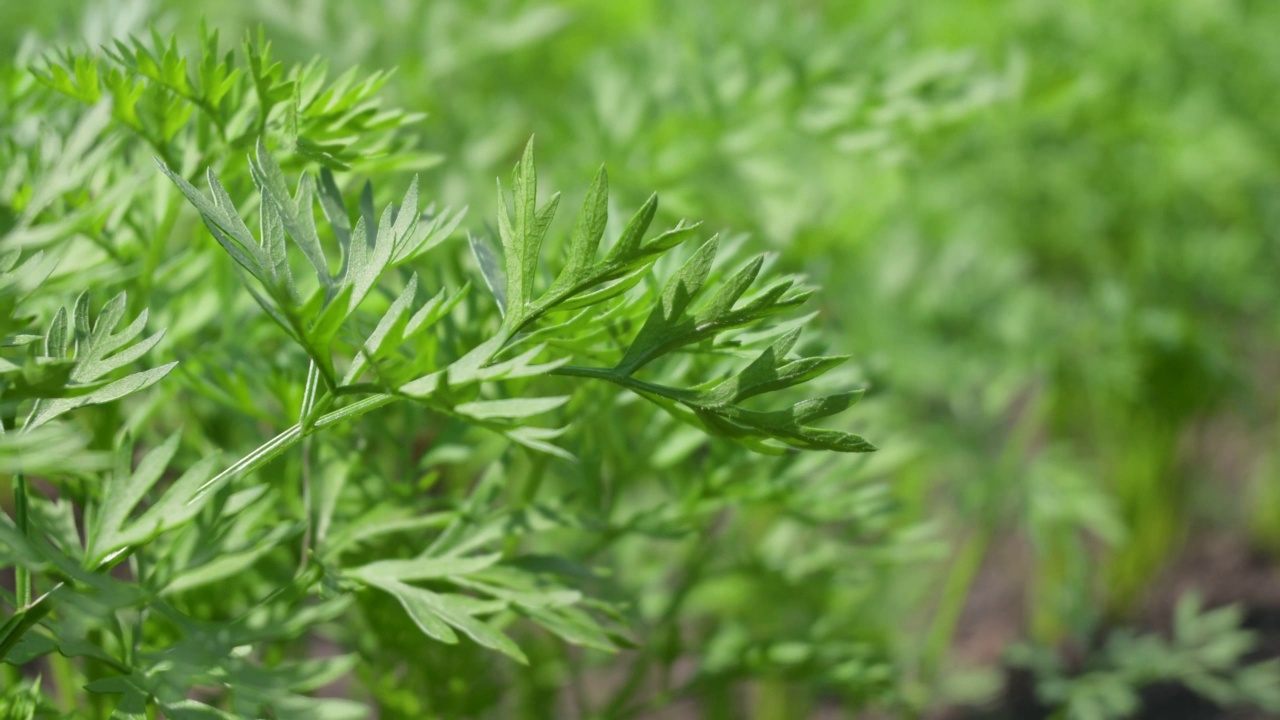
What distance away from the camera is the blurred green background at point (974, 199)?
3.24ft

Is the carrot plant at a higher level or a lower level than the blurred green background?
lower

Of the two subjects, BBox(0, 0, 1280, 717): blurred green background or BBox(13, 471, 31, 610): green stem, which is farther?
BBox(0, 0, 1280, 717): blurred green background

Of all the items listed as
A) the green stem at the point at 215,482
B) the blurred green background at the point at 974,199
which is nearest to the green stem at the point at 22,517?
the green stem at the point at 215,482

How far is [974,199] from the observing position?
171cm

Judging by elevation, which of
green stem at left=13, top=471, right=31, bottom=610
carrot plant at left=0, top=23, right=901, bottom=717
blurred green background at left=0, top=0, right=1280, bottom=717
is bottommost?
green stem at left=13, top=471, right=31, bottom=610

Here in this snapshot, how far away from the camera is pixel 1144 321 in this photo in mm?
1619

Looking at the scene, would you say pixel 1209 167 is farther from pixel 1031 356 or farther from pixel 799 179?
pixel 799 179

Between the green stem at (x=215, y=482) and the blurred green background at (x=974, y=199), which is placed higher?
the blurred green background at (x=974, y=199)

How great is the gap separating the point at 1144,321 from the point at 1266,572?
0.63 meters

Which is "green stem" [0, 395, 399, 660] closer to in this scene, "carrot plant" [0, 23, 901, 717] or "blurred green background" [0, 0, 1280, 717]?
"carrot plant" [0, 23, 901, 717]

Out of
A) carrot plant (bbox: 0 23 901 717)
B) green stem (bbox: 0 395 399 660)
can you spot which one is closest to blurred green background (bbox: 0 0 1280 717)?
carrot plant (bbox: 0 23 901 717)

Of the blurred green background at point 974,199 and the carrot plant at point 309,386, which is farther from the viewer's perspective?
the blurred green background at point 974,199

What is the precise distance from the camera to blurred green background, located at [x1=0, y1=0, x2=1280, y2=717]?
99 cm

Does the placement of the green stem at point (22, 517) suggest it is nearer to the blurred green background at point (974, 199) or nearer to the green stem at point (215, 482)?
the green stem at point (215, 482)
